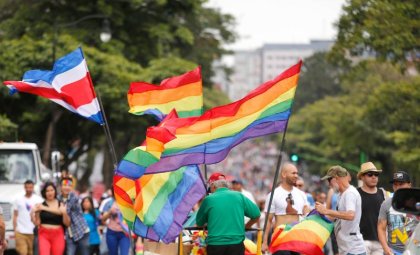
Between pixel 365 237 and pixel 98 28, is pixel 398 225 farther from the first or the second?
pixel 98 28

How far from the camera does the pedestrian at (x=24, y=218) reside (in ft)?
66.6

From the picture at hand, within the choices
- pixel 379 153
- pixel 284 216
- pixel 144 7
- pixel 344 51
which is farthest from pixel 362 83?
pixel 284 216

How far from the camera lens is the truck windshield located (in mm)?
23125

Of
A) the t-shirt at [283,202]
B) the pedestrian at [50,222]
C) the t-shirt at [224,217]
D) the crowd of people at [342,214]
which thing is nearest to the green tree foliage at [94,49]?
the pedestrian at [50,222]

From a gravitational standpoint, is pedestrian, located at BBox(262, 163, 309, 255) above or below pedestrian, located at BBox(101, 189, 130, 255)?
above

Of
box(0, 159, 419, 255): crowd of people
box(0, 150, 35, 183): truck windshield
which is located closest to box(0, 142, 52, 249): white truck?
box(0, 150, 35, 183): truck windshield

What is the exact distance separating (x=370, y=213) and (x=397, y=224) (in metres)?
1.26

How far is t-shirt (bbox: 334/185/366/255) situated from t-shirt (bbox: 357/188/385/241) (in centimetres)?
71

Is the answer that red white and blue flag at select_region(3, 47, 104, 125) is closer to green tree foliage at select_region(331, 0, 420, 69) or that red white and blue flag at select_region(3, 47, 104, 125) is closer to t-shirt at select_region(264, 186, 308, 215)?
t-shirt at select_region(264, 186, 308, 215)

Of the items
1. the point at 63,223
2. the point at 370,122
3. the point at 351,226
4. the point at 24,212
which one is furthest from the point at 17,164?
the point at 370,122

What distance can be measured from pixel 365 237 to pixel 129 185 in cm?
309

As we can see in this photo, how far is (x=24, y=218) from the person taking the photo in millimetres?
20406

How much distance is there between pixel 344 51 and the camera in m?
34.1

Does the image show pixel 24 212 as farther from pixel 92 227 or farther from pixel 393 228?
pixel 393 228
